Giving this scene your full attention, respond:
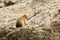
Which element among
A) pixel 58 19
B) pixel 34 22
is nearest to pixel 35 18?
pixel 34 22

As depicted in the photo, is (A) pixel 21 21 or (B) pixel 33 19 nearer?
(A) pixel 21 21

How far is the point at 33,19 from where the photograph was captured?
988 centimetres

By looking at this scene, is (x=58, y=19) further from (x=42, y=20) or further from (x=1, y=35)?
(x=1, y=35)

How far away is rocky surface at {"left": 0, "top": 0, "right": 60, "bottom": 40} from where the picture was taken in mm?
6607

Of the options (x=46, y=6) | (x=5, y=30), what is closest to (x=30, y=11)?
(x=46, y=6)

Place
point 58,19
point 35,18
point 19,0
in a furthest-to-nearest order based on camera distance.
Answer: point 19,0 < point 35,18 < point 58,19

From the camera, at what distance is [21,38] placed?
254 inches

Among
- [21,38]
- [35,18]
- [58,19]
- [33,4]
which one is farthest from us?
[33,4]

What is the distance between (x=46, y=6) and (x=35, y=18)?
1614mm

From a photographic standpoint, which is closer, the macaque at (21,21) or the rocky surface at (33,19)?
the rocky surface at (33,19)

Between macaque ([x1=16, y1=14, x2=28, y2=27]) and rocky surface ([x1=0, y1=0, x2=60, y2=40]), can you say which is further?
macaque ([x1=16, y1=14, x2=28, y2=27])

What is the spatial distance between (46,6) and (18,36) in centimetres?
512

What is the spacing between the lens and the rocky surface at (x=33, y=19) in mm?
6607

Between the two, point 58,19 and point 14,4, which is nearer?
point 58,19
